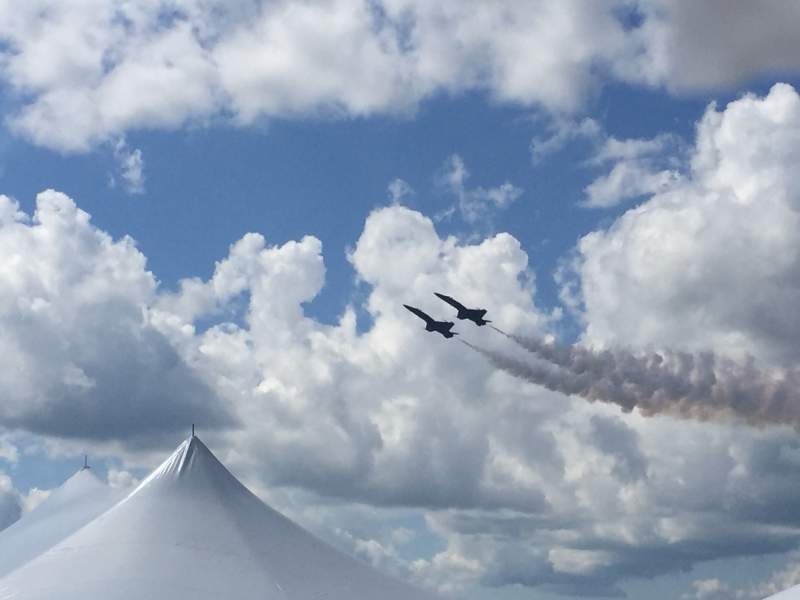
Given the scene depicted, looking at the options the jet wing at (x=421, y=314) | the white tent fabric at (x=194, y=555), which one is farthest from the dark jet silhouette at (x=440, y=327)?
the white tent fabric at (x=194, y=555)

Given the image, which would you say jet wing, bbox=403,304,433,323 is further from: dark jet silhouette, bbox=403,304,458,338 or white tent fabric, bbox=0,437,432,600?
white tent fabric, bbox=0,437,432,600

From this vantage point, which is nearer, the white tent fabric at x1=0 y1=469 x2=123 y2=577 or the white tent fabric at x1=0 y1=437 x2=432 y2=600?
the white tent fabric at x1=0 y1=437 x2=432 y2=600

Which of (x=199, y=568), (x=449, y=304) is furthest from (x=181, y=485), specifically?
(x=449, y=304)

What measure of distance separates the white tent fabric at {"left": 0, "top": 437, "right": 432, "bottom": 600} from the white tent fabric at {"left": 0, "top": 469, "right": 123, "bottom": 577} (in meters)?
6.58

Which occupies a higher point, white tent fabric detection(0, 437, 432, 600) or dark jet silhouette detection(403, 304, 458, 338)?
dark jet silhouette detection(403, 304, 458, 338)

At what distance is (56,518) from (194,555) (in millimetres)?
12525

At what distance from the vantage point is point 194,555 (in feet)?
91.9

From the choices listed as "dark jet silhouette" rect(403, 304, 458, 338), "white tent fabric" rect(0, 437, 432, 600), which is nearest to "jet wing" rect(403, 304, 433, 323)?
"dark jet silhouette" rect(403, 304, 458, 338)

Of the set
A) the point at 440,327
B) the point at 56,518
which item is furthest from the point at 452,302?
the point at 56,518

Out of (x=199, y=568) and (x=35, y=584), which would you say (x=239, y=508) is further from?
(x=35, y=584)

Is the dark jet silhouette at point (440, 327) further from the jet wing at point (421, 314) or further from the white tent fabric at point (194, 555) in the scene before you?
the white tent fabric at point (194, 555)

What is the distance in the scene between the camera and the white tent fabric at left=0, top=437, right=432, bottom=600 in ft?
86.4

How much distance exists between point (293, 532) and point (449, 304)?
1400cm

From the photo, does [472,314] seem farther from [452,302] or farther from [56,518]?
[56,518]
